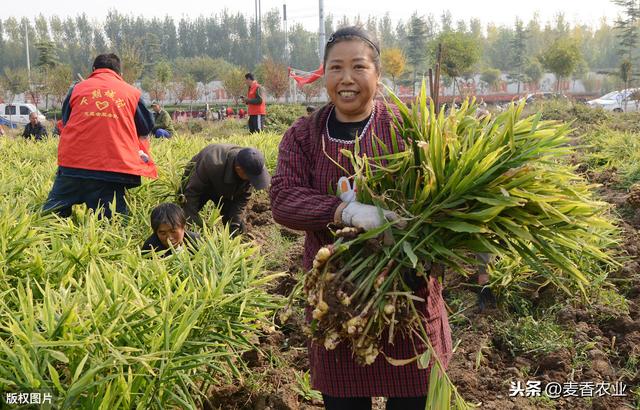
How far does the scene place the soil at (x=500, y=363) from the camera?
295 cm

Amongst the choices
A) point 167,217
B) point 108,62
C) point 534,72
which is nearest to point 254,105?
point 108,62

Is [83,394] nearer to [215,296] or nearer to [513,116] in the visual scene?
[215,296]

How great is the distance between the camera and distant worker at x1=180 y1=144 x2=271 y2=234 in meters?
4.29

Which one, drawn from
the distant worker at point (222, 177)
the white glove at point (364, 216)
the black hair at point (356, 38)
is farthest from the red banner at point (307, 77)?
the white glove at point (364, 216)

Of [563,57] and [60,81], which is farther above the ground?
[563,57]

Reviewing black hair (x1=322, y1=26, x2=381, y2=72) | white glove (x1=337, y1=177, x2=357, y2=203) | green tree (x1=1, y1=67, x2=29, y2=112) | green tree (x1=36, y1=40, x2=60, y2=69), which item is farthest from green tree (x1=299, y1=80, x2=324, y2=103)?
white glove (x1=337, y1=177, x2=357, y2=203)

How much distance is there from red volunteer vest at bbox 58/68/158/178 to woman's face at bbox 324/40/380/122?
2.64 m

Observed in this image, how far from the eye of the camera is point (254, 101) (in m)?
11.6

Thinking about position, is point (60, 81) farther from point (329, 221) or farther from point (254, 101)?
point (329, 221)

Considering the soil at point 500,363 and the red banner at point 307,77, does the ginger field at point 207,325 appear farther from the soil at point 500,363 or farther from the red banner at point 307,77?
the red banner at point 307,77

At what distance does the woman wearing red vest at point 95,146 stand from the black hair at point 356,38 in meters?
2.58

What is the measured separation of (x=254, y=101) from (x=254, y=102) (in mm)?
27

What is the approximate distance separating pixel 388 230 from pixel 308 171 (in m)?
0.37

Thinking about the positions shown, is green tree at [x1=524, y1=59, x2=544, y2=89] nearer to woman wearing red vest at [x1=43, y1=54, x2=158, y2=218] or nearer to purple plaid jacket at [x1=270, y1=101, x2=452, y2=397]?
woman wearing red vest at [x1=43, y1=54, x2=158, y2=218]
